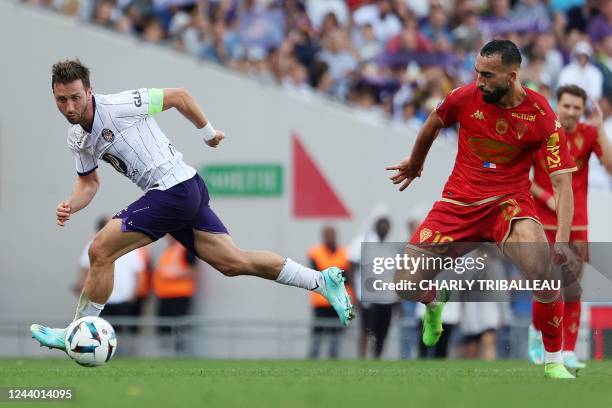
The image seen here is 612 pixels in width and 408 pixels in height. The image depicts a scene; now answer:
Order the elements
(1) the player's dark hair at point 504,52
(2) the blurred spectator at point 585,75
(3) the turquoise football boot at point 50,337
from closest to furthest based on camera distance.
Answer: (1) the player's dark hair at point 504,52 → (3) the turquoise football boot at point 50,337 → (2) the blurred spectator at point 585,75

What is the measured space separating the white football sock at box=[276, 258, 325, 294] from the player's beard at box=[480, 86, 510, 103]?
2368mm

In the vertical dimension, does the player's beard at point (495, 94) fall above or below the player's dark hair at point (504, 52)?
below

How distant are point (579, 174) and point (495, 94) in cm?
316

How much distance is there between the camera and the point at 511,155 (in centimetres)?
1098

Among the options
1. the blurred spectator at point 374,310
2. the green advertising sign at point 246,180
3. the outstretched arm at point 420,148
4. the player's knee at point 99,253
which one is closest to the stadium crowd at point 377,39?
the green advertising sign at point 246,180

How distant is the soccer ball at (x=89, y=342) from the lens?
1098 centimetres

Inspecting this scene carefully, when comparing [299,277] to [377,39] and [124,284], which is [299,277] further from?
[377,39]

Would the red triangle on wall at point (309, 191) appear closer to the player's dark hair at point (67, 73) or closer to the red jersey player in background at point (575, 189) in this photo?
the red jersey player in background at point (575, 189)

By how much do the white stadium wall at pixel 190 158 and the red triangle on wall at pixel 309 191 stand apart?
0.09 metres

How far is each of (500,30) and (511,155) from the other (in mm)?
11191

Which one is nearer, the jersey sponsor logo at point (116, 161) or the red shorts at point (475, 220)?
the red shorts at point (475, 220)

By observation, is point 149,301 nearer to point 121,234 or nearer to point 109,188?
point 109,188

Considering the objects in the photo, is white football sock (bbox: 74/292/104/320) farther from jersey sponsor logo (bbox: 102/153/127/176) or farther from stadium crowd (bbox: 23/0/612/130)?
stadium crowd (bbox: 23/0/612/130)

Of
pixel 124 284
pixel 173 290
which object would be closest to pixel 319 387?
pixel 124 284
